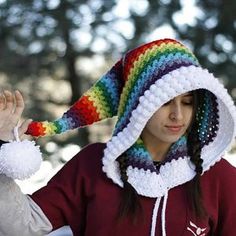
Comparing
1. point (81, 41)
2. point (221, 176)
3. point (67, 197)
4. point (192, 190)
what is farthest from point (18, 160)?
point (81, 41)

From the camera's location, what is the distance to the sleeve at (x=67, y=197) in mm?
1785

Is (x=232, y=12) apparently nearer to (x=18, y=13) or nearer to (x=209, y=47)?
(x=209, y=47)

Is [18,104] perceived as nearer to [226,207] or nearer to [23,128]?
[23,128]

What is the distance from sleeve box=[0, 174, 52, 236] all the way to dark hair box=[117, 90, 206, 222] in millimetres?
234

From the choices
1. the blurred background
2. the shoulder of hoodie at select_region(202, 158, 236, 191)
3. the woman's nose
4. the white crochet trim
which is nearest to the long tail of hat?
the white crochet trim

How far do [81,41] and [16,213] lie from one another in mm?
2693

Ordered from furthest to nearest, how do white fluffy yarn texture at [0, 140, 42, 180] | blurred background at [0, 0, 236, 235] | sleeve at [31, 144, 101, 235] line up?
blurred background at [0, 0, 236, 235] < sleeve at [31, 144, 101, 235] < white fluffy yarn texture at [0, 140, 42, 180]

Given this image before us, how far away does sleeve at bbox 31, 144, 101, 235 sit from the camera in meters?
1.79

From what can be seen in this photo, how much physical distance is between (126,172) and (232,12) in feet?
8.95

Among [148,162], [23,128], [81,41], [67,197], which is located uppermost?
[23,128]

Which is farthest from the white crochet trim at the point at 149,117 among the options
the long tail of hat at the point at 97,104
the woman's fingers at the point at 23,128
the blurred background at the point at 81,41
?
the blurred background at the point at 81,41

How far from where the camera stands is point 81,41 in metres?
4.26

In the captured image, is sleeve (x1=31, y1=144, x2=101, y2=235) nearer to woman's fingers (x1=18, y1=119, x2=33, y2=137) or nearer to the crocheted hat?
the crocheted hat

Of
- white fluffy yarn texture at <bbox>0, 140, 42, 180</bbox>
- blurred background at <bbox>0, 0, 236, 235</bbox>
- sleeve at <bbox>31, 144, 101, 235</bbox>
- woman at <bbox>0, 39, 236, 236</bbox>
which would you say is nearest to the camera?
white fluffy yarn texture at <bbox>0, 140, 42, 180</bbox>
